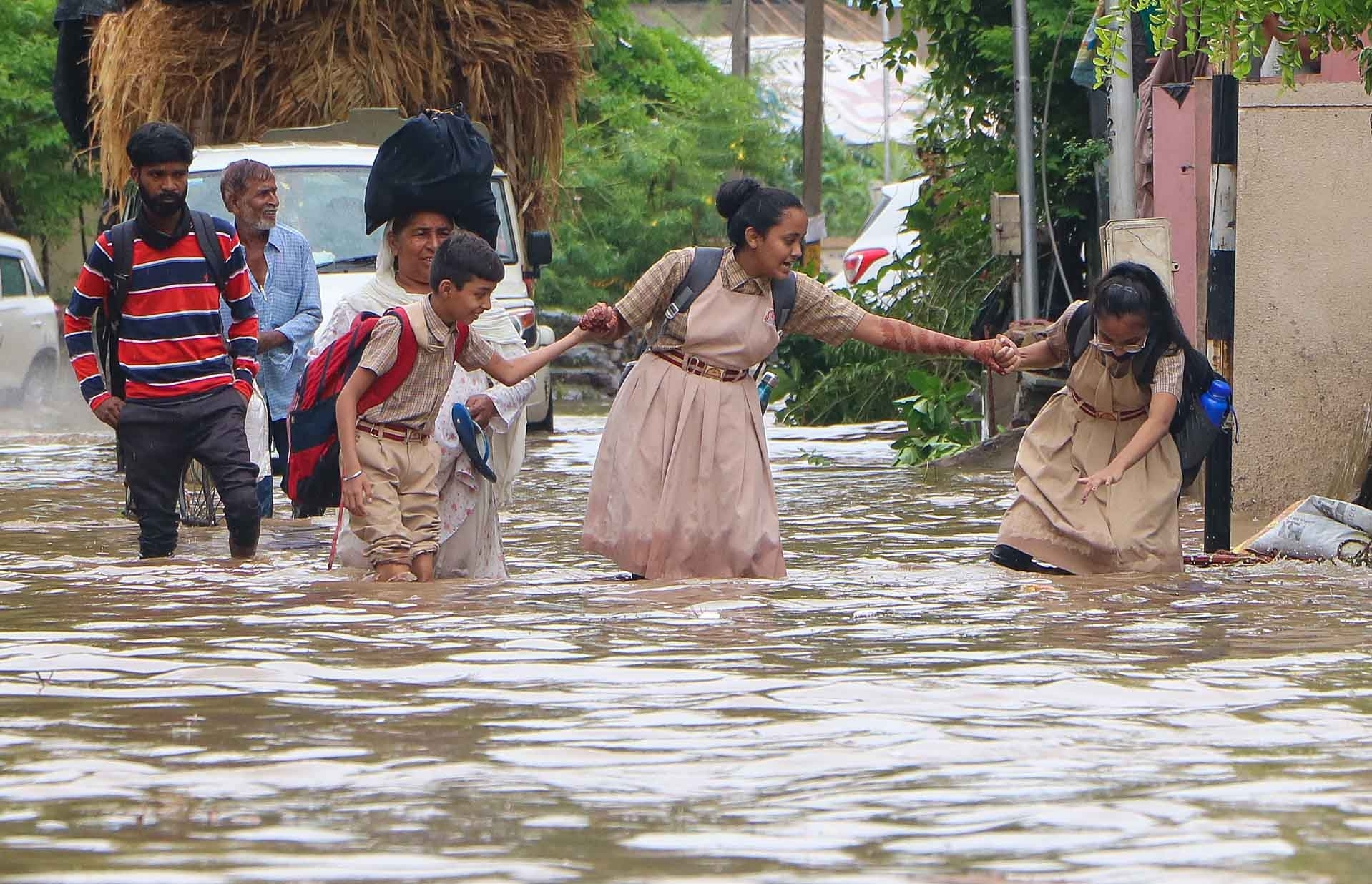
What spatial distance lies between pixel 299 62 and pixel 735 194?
329 inches

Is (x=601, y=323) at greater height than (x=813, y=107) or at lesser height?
lesser

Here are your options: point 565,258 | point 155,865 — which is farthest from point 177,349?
point 565,258

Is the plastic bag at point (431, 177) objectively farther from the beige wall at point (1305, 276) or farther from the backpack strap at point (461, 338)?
the beige wall at point (1305, 276)

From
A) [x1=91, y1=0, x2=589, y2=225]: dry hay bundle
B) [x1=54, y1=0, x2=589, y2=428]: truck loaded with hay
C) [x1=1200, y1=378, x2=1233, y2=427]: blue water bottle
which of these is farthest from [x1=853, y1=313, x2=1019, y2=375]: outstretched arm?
→ [x1=91, y1=0, x2=589, y2=225]: dry hay bundle

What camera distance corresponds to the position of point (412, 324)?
7211 millimetres

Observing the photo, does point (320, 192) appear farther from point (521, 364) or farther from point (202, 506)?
point (521, 364)

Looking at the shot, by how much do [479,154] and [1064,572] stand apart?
258cm

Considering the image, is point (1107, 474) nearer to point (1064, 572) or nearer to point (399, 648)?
point (1064, 572)

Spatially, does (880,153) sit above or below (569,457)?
above

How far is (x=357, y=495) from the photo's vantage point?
23.4 feet

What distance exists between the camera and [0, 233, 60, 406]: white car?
20.1 meters

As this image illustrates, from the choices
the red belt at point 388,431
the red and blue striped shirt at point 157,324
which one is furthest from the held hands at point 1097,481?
the red and blue striped shirt at point 157,324

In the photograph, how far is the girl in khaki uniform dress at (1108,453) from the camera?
7.72m

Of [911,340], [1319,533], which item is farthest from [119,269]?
[1319,533]
